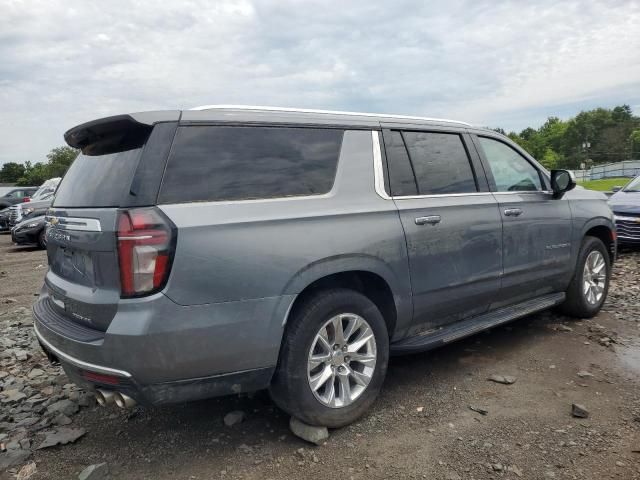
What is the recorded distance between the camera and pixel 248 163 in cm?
282

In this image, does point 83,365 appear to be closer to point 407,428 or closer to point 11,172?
point 407,428

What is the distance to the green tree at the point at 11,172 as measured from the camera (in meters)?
90.2

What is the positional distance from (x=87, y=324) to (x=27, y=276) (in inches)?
310

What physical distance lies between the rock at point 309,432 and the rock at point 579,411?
5.13 feet

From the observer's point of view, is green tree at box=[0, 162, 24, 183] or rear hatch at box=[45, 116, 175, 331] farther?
green tree at box=[0, 162, 24, 183]

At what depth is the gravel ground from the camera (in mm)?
2744

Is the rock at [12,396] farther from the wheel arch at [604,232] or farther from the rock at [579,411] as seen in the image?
the wheel arch at [604,232]

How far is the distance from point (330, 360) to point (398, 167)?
1390 mm

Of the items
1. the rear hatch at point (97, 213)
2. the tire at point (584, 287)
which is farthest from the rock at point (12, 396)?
the tire at point (584, 287)

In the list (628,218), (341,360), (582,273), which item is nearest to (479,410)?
(341,360)

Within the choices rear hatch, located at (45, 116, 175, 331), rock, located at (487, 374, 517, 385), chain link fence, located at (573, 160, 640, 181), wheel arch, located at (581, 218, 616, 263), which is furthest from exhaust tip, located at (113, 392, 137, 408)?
chain link fence, located at (573, 160, 640, 181)

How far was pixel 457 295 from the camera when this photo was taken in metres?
3.69

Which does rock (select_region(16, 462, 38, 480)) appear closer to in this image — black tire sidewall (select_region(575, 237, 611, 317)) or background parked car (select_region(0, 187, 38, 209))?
black tire sidewall (select_region(575, 237, 611, 317))

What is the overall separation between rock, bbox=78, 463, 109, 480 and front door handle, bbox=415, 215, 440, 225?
92.9 inches
